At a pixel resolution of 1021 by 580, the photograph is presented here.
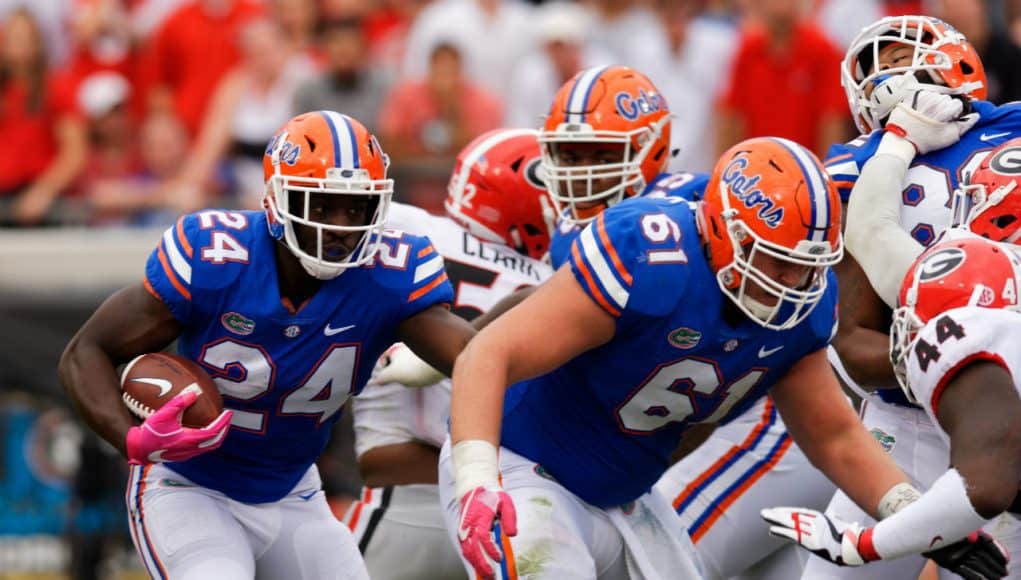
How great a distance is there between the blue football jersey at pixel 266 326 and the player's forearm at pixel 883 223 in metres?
1.19

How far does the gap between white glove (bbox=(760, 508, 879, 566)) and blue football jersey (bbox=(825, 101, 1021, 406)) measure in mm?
946

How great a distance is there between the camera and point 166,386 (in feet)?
15.8

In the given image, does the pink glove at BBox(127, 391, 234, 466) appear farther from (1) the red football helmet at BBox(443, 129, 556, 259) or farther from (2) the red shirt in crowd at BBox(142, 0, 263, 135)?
(2) the red shirt in crowd at BBox(142, 0, 263, 135)

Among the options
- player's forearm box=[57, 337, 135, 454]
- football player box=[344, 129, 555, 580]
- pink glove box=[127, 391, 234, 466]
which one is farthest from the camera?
football player box=[344, 129, 555, 580]

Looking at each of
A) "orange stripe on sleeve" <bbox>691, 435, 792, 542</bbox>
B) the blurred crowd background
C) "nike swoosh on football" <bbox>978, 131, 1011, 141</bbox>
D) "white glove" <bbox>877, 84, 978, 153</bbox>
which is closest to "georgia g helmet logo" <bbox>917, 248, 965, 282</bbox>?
"white glove" <bbox>877, 84, 978, 153</bbox>

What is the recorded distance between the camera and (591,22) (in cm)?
1065

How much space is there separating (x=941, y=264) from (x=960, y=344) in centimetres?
28

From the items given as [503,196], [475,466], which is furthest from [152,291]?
[503,196]

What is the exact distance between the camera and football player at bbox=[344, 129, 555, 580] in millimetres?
6113

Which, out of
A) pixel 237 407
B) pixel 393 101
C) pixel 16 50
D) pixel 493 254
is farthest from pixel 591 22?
pixel 237 407

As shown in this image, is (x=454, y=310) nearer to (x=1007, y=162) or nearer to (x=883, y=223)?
(x=883, y=223)

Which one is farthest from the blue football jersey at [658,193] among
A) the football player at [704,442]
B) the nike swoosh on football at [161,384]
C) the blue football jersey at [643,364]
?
the nike swoosh on football at [161,384]

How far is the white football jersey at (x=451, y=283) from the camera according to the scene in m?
6.09

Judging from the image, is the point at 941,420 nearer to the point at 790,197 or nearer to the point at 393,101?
the point at 790,197
